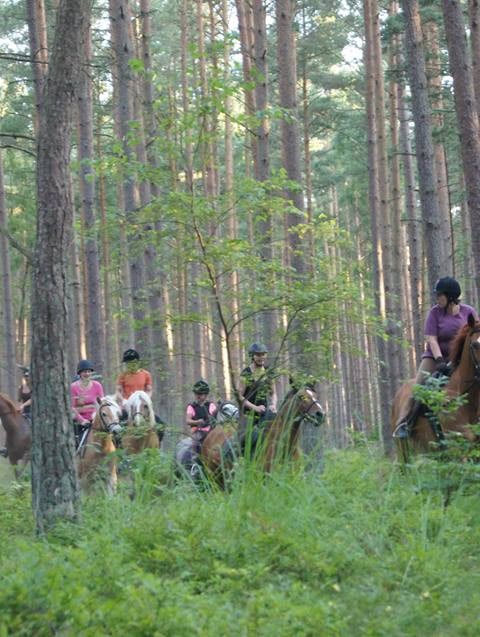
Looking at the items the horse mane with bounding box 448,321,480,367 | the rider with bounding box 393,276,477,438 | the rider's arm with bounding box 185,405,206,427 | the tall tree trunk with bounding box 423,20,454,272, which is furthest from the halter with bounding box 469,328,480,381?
the tall tree trunk with bounding box 423,20,454,272

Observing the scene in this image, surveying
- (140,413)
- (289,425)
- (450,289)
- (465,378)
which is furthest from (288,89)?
(289,425)

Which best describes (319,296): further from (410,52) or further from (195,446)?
(410,52)

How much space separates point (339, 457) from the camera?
11906mm

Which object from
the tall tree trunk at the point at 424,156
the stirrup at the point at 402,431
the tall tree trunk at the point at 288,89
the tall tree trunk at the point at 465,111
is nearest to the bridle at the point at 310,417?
the stirrup at the point at 402,431

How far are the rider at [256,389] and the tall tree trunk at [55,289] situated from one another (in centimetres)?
Result: 298

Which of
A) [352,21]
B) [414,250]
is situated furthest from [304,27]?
[414,250]

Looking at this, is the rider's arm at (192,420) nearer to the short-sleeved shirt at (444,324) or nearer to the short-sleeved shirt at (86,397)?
the short-sleeved shirt at (86,397)

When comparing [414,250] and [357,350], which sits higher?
[414,250]

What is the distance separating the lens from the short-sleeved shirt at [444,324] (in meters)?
12.2

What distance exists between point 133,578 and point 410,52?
14.4 metres

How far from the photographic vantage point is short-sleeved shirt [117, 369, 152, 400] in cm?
1644

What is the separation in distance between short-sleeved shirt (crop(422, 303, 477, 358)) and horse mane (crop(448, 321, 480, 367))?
0.63 metres

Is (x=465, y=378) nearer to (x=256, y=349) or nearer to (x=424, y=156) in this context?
(x=256, y=349)

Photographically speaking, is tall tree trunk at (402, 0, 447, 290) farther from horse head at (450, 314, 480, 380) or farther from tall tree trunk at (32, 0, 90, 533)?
tall tree trunk at (32, 0, 90, 533)
